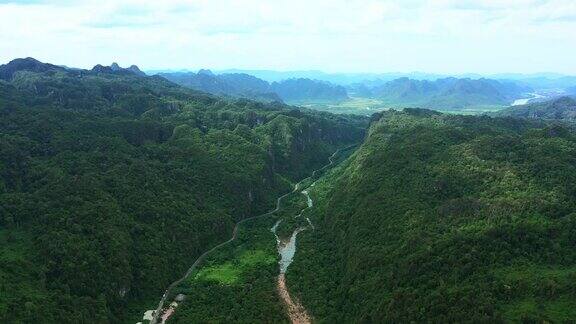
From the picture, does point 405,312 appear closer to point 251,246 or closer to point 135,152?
point 251,246

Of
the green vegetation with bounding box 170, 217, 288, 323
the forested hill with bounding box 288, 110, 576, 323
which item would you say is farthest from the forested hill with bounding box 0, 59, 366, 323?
the forested hill with bounding box 288, 110, 576, 323

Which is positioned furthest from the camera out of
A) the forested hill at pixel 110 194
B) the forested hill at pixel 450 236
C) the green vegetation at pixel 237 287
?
the green vegetation at pixel 237 287

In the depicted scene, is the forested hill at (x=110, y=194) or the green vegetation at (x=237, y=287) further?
the green vegetation at (x=237, y=287)

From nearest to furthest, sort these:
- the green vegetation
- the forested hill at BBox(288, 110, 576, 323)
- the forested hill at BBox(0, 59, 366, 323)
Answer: the forested hill at BBox(288, 110, 576, 323) → the forested hill at BBox(0, 59, 366, 323) → the green vegetation

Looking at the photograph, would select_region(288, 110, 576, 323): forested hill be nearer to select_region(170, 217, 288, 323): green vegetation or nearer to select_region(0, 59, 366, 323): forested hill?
select_region(170, 217, 288, 323): green vegetation

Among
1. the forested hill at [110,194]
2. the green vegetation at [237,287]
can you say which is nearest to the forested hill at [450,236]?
the green vegetation at [237,287]

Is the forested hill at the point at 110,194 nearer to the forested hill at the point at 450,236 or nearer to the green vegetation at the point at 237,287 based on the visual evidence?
the green vegetation at the point at 237,287
